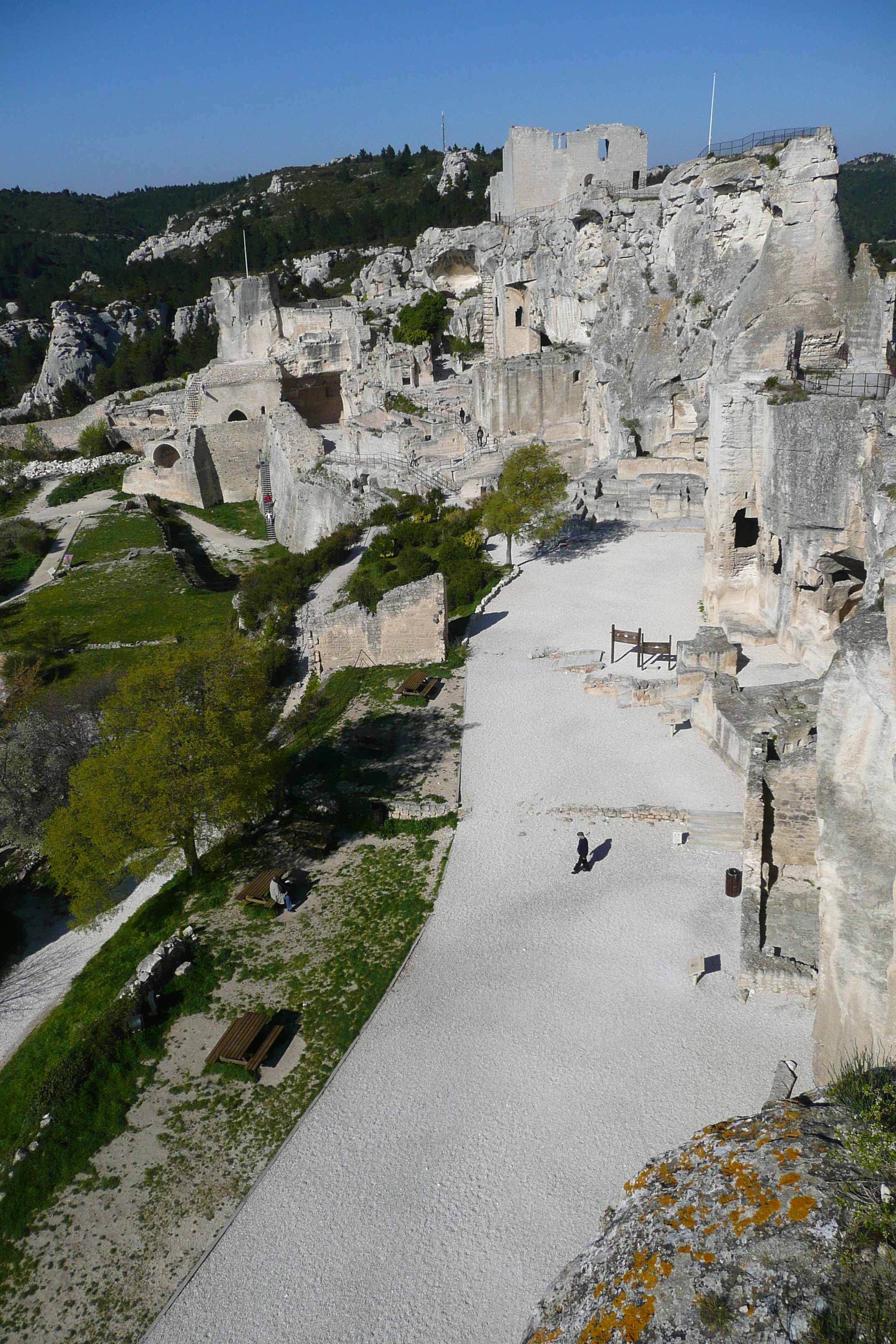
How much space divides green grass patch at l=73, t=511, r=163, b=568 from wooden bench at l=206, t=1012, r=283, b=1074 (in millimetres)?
27722

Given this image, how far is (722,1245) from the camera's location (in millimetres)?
3408

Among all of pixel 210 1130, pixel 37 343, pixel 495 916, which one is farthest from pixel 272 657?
pixel 37 343

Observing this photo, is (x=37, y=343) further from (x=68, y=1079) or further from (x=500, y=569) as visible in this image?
(x=68, y=1079)

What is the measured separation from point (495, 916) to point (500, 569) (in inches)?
523

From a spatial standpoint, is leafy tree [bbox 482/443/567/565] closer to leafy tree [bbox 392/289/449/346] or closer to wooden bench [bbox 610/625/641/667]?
wooden bench [bbox 610/625/641/667]

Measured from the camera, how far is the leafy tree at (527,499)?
71.6 feet

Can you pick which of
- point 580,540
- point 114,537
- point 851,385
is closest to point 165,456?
point 114,537

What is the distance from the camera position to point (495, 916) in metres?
10.4

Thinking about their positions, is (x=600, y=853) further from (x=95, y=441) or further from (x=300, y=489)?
(x=95, y=441)

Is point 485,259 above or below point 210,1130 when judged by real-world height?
above

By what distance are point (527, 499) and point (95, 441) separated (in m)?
34.8

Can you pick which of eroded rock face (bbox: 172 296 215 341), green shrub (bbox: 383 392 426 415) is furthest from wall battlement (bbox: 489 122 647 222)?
eroded rock face (bbox: 172 296 215 341)

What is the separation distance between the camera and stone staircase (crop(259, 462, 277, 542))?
1453 inches

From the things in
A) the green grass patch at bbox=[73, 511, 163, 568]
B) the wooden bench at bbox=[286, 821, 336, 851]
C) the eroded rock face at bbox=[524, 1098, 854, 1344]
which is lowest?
the wooden bench at bbox=[286, 821, 336, 851]
